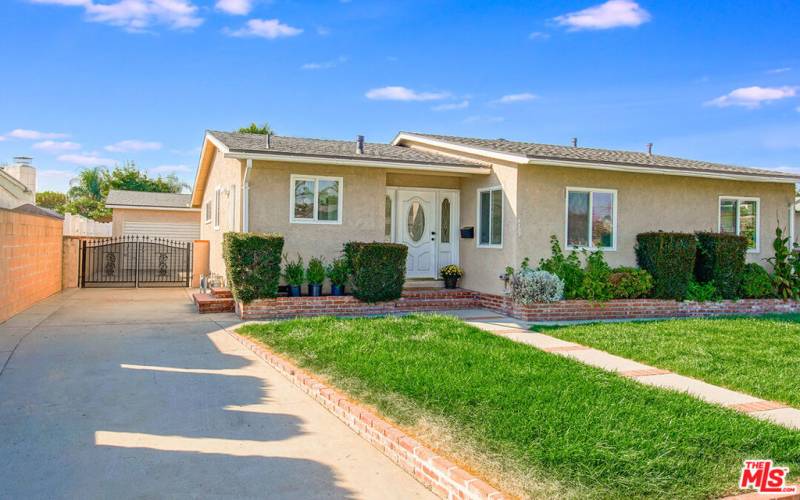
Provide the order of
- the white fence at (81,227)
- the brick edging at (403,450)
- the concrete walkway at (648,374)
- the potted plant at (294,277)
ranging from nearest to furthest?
1. the brick edging at (403,450)
2. the concrete walkway at (648,374)
3. the potted plant at (294,277)
4. the white fence at (81,227)

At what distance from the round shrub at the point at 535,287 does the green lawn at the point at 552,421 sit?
3951mm

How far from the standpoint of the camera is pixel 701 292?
13062 mm

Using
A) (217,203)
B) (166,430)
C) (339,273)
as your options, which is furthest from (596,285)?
(217,203)

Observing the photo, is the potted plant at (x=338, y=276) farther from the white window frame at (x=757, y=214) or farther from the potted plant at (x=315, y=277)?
the white window frame at (x=757, y=214)

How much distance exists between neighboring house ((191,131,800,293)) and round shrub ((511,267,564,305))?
0.58 m

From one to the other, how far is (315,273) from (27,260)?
631 cm

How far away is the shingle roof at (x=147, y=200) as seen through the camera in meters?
24.4

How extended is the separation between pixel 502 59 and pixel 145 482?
14.9m

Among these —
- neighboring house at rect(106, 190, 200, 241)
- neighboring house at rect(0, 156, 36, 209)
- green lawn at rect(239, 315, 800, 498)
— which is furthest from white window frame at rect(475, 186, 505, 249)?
neighboring house at rect(106, 190, 200, 241)

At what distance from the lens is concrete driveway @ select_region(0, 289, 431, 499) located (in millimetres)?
4137

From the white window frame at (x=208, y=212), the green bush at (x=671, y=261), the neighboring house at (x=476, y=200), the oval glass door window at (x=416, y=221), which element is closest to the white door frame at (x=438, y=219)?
the neighboring house at (x=476, y=200)

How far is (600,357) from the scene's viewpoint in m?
8.12

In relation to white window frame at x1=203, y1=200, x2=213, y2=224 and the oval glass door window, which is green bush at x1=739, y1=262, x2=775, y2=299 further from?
white window frame at x1=203, y1=200, x2=213, y2=224

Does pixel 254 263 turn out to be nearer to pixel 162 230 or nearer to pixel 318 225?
pixel 318 225
